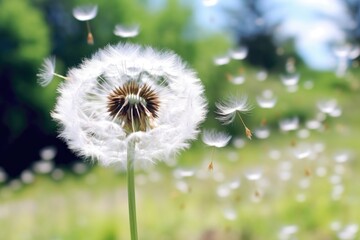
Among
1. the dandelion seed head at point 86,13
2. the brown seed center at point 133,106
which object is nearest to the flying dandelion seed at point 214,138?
the brown seed center at point 133,106

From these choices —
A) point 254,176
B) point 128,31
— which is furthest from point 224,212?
point 128,31

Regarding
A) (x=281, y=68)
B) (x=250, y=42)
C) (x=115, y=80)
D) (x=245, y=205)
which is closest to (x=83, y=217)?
(x=245, y=205)

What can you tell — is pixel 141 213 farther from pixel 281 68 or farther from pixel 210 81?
pixel 281 68

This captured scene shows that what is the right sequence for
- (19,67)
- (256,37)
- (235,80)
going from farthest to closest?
(256,37) < (19,67) < (235,80)

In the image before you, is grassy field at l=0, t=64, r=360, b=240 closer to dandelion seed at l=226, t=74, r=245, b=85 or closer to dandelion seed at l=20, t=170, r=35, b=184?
dandelion seed at l=226, t=74, r=245, b=85

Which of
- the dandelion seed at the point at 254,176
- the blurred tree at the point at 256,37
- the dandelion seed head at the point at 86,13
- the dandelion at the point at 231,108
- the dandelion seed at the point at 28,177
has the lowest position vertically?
the dandelion at the point at 231,108

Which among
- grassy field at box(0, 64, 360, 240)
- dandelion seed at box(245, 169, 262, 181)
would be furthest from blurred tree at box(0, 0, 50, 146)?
dandelion seed at box(245, 169, 262, 181)

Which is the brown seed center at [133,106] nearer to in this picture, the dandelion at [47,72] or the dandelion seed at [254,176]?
the dandelion at [47,72]

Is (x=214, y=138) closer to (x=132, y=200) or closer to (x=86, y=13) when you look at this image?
(x=132, y=200)

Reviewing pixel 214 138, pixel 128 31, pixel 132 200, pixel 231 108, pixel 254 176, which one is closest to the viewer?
pixel 132 200
